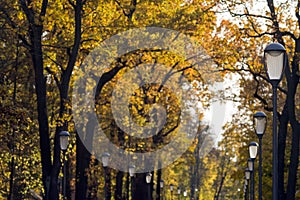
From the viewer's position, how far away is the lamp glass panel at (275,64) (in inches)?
552

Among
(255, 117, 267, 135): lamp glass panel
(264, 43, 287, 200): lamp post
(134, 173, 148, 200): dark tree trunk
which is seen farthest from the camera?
Answer: (134, 173, 148, 200): dark tree trunk

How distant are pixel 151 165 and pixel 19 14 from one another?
23.0 m

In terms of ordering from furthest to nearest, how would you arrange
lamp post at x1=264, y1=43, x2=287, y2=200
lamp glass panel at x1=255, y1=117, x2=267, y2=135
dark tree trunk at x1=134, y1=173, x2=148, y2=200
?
dark tree trunk at x1=134, y1=173, x2=148, y2=200, lamp glass panel at x1=255, y1=117, x2=267, y2=135, lamp post at x1=264, y1=43, x2=287, y2=200

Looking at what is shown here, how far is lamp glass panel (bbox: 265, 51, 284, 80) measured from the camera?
14031mm

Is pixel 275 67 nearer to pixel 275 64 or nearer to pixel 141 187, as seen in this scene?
pixel 275 64

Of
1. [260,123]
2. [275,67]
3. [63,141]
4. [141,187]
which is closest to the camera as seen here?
[275,67]

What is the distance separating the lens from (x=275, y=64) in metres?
14.1

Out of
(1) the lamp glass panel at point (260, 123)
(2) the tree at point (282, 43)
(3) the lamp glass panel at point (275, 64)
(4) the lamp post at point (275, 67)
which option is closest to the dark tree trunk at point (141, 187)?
(2) the tree at point (282, 43)

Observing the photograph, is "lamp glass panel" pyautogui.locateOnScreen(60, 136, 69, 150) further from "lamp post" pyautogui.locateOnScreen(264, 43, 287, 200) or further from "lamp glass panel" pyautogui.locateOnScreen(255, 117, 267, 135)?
"lamp post" pyautogui.locateOnScreen(264, 43, 287, 200)

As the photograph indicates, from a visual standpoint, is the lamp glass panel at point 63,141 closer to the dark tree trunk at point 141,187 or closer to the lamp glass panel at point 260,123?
the lamp glass panel at point 260,123

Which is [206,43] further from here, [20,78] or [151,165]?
[151,165]

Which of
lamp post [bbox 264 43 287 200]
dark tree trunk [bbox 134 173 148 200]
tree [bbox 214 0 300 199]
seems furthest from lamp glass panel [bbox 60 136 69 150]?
dark tree trunk [bbox 134 173 148 200]

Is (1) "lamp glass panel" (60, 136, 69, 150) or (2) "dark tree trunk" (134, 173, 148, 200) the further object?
(2) "dark tree trunk" (134, 173, 148, 200)

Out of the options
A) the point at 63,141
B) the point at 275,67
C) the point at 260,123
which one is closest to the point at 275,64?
the point at 275,67
